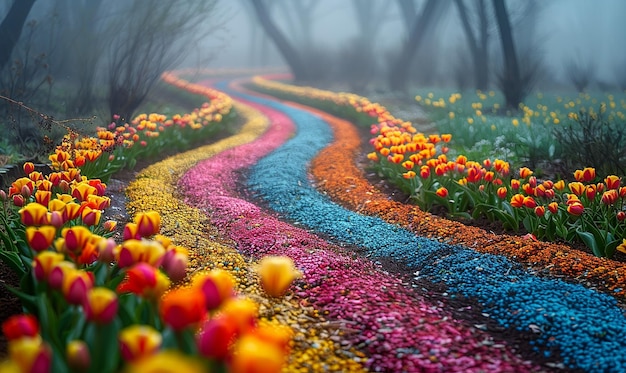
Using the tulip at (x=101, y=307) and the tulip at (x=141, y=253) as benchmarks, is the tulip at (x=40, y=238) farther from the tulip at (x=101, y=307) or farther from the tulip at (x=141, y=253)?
the tulip at (x=101, y=307)

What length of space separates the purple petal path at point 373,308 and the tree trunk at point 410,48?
1294 centimetres

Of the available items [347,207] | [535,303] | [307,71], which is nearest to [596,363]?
[535,303]

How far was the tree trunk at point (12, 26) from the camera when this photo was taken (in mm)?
8562

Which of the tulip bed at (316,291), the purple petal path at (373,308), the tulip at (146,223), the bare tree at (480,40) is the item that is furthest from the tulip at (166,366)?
the bare tree at (480,40)

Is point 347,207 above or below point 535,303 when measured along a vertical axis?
below

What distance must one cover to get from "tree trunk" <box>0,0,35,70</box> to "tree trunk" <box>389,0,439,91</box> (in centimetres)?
1075

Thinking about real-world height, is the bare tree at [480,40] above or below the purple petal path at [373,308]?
above

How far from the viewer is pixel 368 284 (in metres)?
3.03

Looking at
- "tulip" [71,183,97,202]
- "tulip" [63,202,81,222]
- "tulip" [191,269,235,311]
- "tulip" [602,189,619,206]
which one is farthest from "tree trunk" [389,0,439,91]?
"tulip" [191,269,235,311]

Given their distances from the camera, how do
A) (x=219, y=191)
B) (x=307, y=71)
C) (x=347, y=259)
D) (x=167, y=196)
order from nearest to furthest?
(x=347, y=259), (x=167, y=196), (x=219, y=191), (x=307, y=71)

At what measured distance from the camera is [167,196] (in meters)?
4.93

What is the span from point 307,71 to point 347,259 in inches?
706

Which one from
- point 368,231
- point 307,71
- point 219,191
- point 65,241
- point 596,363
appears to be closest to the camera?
point 65,241

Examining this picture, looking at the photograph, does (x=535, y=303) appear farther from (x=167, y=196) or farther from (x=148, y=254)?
(x=167, y=196)
